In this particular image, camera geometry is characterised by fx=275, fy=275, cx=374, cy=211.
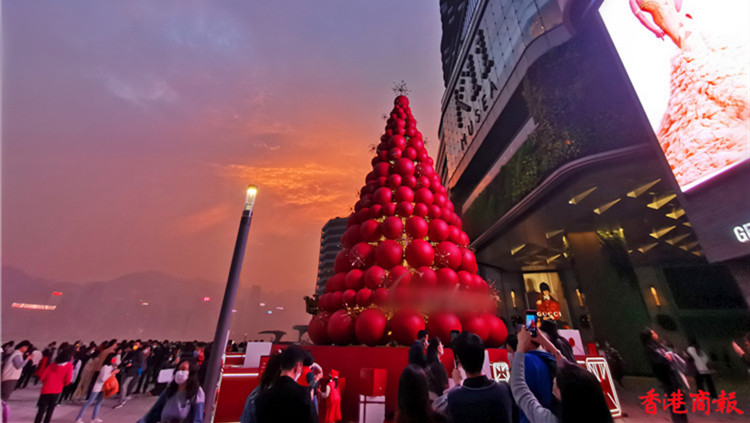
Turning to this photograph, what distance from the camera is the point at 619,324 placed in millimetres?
11688

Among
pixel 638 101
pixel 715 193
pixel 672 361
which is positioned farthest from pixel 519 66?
pixel 672 361

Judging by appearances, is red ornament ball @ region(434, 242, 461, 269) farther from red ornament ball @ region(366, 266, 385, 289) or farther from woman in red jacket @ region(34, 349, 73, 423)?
woman in red jacket @ region(34, 349, 73, 423)

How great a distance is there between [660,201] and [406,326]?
11163 mm

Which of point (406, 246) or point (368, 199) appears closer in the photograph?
point (406, 246)

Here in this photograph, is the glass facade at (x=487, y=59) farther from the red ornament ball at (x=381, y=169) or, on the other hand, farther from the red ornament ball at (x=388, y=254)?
the red ornament ball at (x=388, y=254)

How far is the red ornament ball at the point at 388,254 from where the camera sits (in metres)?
7.06

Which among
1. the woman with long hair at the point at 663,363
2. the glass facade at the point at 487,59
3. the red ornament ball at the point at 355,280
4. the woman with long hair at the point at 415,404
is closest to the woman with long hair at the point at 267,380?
the woman with long hair at the point at 415,404

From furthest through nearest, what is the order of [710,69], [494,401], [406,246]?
[406,246], [710,69], [494,401]

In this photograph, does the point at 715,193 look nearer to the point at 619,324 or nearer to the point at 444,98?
the point at 619,324

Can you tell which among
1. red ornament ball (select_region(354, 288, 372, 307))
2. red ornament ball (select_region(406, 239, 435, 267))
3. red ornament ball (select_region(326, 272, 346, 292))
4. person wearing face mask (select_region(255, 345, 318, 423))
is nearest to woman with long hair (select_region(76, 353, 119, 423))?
red ornament ball (select_region(326, 272, 346, 292))

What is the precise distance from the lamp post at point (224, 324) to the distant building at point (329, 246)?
65742mm

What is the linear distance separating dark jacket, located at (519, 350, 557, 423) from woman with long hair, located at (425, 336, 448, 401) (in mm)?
1390

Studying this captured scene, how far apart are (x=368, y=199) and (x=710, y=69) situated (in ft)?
27.2

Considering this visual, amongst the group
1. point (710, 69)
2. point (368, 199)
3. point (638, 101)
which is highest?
point (638, 101)
